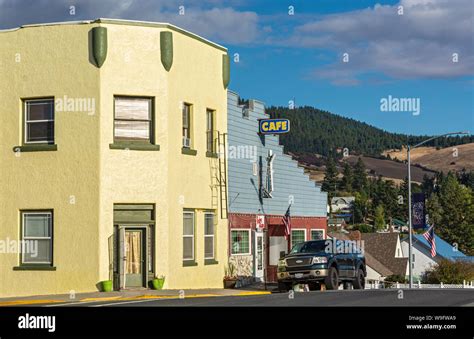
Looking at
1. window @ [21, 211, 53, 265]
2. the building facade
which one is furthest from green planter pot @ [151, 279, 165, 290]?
the building facade

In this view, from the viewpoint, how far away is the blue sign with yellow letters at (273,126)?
39594mm

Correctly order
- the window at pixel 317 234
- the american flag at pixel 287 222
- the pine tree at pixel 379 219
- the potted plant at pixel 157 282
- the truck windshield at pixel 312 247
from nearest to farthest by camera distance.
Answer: the potted plant at pixel 157 282 → the truck windshield at pixel 312 247 → the american flag at pixel 287 222 → the window at pixel 317 234 → the pine tree at pixel 379 219

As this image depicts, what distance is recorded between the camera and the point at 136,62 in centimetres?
3167

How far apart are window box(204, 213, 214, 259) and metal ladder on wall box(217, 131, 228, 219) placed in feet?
2.50

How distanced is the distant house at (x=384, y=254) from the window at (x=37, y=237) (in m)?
53.3

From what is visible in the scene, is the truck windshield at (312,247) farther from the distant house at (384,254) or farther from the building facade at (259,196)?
the distant house at (384,254)

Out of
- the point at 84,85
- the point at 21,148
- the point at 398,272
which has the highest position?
the point at 84,85

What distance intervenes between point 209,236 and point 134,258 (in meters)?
4.43

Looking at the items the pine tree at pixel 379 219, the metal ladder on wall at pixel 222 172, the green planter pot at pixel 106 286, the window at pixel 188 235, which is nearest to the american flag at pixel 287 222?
the metal ladder on wall at pixel 222 172

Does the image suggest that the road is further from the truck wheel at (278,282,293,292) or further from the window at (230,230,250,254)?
the window at (230,230,250,254)

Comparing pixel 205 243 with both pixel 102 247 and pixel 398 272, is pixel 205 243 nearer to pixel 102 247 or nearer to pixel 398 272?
pixel 102 247
